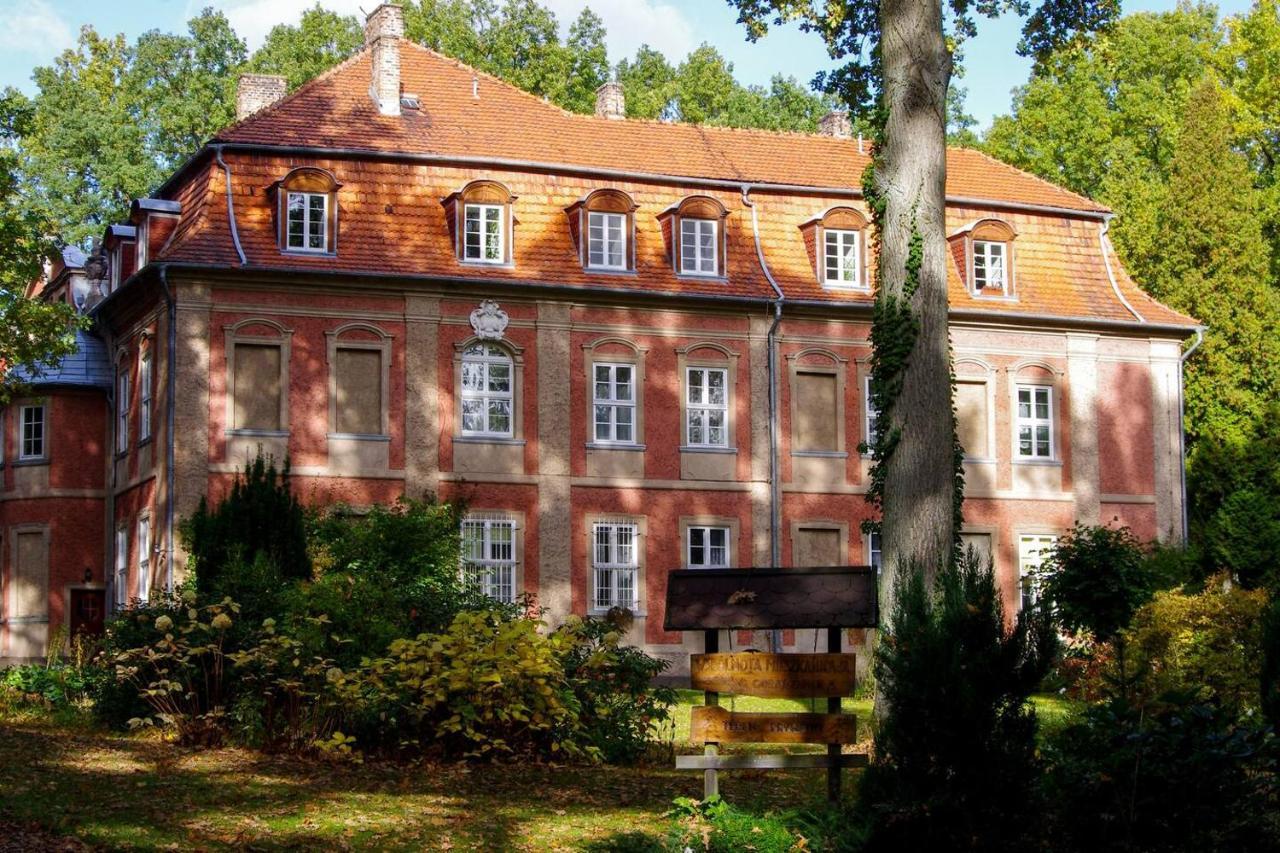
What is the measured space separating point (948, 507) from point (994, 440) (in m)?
17.6

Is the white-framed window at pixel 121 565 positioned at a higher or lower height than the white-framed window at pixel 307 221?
lower

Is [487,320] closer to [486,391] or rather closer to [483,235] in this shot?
[486,391]

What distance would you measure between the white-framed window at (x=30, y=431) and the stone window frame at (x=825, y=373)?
13844 mm

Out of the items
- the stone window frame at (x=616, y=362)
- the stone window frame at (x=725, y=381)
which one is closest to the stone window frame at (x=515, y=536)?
the stone window frame at (x=616, y=362)

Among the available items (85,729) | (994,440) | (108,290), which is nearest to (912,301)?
(85,729)

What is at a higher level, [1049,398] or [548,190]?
[548,190]

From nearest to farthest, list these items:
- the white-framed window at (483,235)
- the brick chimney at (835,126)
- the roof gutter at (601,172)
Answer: the roof gutter at (601,172) < the white-framed window at (483,235) < the brick chimney at (835,126)

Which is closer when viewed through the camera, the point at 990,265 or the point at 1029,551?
the point at 1029,551

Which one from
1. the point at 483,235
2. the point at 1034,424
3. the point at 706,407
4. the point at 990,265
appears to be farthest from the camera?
the point at 990,265

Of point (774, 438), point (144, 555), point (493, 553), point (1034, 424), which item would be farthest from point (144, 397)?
point (1034, 424)

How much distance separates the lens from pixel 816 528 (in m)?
31.0

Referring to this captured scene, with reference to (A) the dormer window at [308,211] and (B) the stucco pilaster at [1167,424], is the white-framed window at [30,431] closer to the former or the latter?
(A) the dormer window at [308,211]

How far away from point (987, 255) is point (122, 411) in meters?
15.7

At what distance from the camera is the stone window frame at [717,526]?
30.3 m
